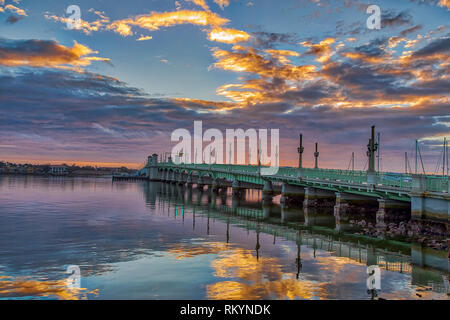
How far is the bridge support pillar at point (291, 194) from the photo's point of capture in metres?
59.1

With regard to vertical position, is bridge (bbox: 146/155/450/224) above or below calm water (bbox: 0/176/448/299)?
above

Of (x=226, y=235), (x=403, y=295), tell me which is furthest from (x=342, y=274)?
(x=226, y=235)

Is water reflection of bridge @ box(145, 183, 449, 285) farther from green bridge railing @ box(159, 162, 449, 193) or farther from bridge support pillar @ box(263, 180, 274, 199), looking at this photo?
bridge support pillar @ box(263, 180, 274, 199)

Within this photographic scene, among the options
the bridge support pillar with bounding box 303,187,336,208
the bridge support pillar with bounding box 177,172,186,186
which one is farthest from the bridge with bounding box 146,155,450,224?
the bridge support pillar with bounding box 177,172,186,186

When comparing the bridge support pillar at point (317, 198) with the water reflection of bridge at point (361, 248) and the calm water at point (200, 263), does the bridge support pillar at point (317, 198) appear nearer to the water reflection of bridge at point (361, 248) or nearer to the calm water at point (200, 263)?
the water reflection of bridge at point (361, 248)

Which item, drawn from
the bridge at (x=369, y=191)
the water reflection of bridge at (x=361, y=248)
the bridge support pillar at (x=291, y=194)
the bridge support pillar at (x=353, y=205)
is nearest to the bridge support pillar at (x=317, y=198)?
the bridge at (x=369, y=191)

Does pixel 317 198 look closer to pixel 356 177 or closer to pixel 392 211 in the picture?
pixel 356 177

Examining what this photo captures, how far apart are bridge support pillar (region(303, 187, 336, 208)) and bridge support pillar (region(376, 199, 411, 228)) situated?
1555 centimetres

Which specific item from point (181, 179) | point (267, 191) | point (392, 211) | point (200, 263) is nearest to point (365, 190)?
point (392, 211)

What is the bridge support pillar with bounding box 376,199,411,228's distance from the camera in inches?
1439

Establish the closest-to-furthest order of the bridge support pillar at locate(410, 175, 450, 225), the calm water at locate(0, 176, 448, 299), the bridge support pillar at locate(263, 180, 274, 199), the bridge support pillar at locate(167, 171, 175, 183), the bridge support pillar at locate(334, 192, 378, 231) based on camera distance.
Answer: the calm water at locate(0, 176, 448, 299), the bridge support pillar at locate(410, 175, 450, 225), the bridge support pillar at locate(334, 192, 378, 231), the bridge support pillar at locate(263, 180, 274, 199), the bridge support pillar at locate(167, 171, 175, 183)

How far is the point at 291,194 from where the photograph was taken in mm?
59344

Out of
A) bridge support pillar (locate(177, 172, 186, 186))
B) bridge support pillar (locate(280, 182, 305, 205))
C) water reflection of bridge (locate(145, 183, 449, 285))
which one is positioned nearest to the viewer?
water reflection of bridge (locate(145, 183, 449, 285))
